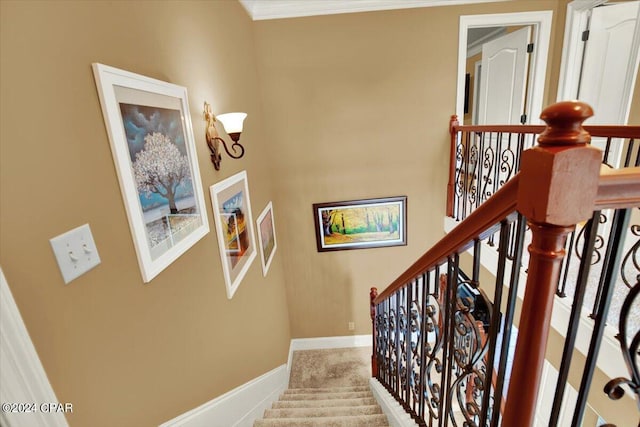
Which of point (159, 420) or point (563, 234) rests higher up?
point (563, 234)

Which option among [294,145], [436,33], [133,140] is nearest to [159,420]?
[133,140]

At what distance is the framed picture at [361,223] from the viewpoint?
3.68 m

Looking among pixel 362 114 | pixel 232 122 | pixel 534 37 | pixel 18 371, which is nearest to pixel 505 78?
pixel 534 37

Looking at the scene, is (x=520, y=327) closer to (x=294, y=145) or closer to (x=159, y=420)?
(x=159, y=420)

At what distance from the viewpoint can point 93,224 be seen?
909 millimetres

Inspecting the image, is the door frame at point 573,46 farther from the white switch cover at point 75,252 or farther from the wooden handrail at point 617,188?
the white switch cover at point 75,252

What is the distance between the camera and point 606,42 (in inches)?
107

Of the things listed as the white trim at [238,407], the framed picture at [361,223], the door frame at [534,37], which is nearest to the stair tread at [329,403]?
the white trim at [238,407]

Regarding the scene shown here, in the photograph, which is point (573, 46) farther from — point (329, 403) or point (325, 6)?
point (329, 403)

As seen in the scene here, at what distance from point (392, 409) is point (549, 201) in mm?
1901

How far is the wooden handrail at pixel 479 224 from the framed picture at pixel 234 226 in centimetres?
125

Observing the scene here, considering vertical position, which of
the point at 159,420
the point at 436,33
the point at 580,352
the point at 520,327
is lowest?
the point at 580,352

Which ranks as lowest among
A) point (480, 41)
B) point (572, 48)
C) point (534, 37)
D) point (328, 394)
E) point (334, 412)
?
point (328, 394)

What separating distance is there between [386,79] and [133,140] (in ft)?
9.38
